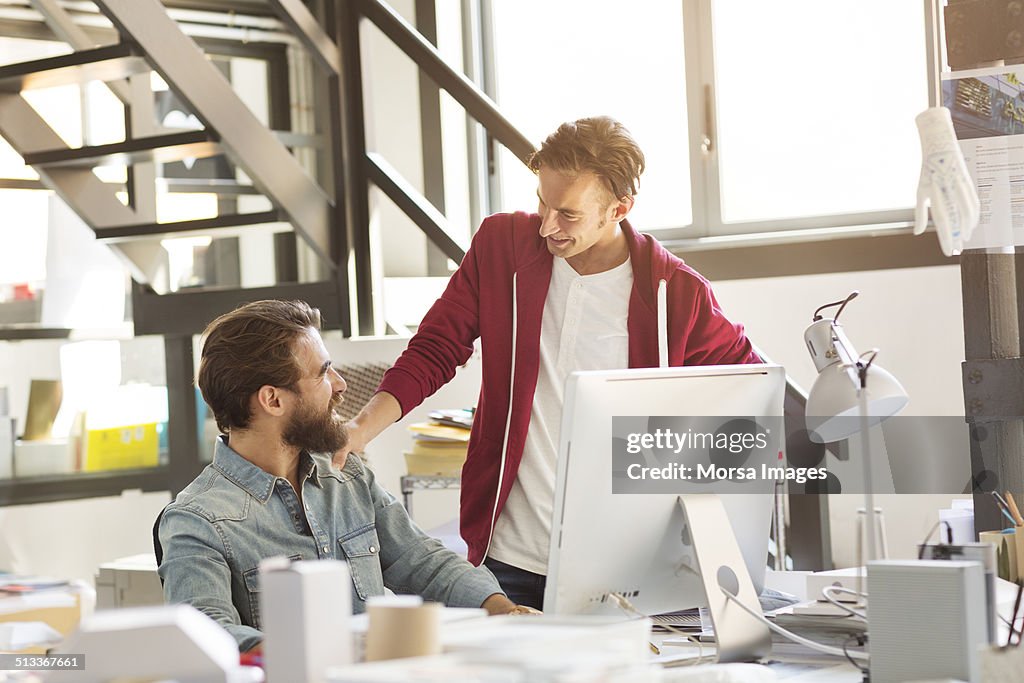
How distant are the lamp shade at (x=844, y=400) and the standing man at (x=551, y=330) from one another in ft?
1.61

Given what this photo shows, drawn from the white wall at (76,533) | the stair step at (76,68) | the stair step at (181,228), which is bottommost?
the white wall at (76,533)

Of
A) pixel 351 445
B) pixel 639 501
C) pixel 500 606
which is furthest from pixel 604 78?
pixel 639 501

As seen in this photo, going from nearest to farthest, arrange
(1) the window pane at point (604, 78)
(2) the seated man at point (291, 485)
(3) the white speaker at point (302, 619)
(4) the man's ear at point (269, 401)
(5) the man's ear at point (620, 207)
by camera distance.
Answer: (3) the white speaker at point (302, 619)
(2) the seated man at point (291, 485)
(4) the man's ear at point (269, 401)
(5) the man's ear at point (620, 207)
(1) the window pane at point (604, 78)

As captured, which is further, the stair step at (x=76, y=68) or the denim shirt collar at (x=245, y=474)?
the stair step at (x=76, y=68)

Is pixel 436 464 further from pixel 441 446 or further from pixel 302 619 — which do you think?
pixel 302 619

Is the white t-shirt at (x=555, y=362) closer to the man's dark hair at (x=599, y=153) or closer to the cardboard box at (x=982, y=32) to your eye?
the man's dark hair at (x=599, y=153)

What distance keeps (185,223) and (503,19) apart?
1850 mm

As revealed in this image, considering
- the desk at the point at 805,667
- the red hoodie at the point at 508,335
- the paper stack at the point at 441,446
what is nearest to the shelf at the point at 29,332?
the paper stack at the point at 441,446

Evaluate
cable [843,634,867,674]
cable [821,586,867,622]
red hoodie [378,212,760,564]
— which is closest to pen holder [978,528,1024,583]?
cable [821,586,867,622]

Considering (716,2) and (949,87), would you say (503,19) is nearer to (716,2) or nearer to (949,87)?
(716,2)

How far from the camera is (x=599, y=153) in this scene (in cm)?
216

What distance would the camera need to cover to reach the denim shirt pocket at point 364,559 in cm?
191

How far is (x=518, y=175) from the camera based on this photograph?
4.66 m

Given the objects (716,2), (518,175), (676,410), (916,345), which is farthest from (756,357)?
(518,175)
